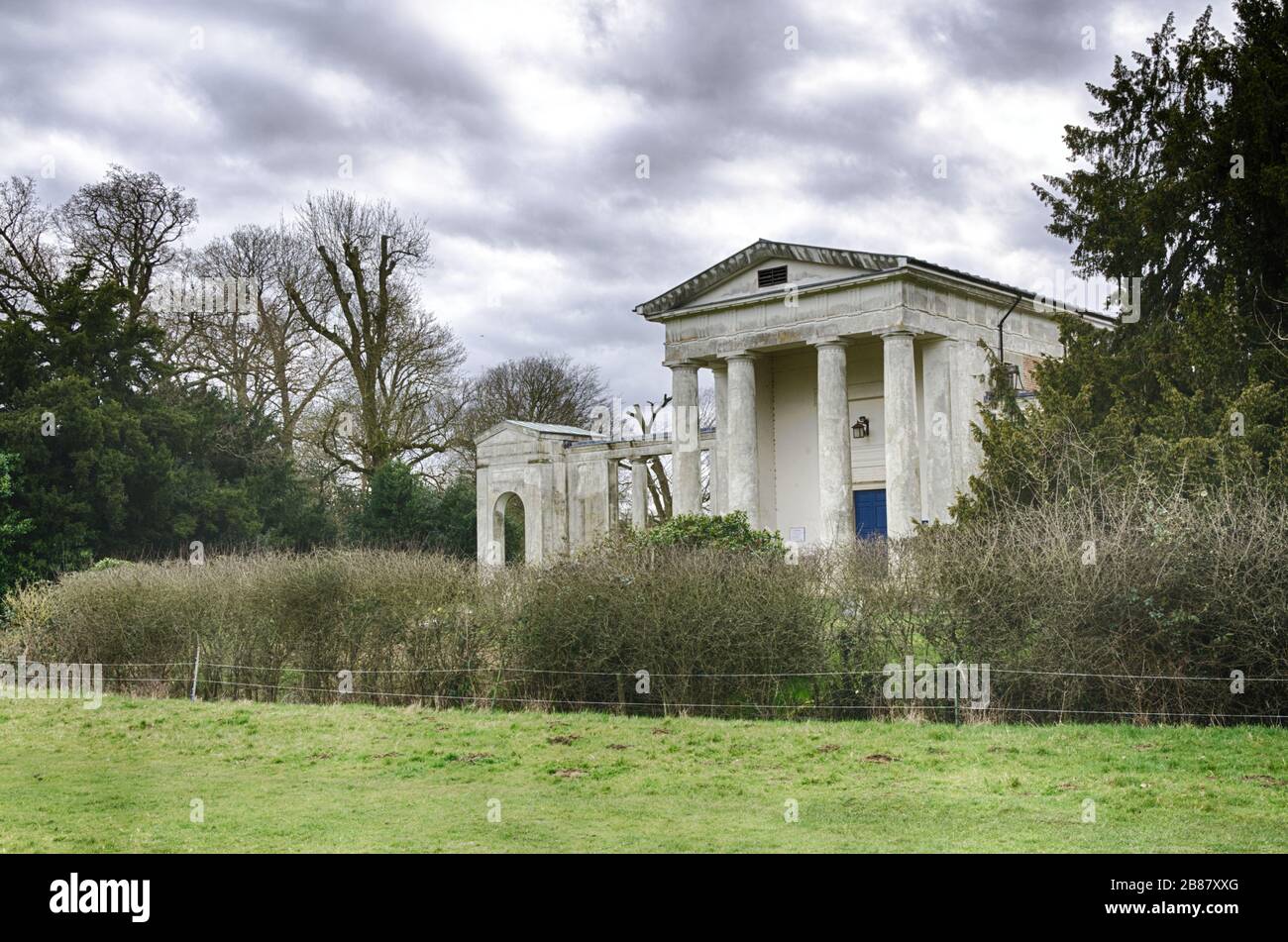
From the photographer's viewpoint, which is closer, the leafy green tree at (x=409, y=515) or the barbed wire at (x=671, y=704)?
the barbed wire at (x=671, y=704)

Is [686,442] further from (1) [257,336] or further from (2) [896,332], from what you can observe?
(1) [257,336]

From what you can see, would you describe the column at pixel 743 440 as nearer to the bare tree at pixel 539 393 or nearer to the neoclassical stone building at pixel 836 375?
the neoclassical stone building at pixel 836 375

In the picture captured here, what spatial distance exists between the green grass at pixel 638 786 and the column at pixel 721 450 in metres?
17.8

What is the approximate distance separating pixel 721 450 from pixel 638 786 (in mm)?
22871

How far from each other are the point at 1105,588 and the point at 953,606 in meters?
1.77

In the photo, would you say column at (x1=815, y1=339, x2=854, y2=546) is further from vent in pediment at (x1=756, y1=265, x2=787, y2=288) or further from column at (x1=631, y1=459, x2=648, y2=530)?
column at (x1=631, y1=459, x2=648, y2=530)

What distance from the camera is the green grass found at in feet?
30.4

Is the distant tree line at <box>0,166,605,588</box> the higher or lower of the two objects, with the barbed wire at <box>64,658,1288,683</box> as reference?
higher

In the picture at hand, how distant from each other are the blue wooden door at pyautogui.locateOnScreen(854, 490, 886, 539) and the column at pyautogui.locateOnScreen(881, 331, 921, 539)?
11.4ft

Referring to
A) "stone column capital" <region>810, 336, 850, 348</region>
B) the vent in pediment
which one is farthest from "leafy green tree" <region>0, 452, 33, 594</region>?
"stone column capital" <region>810, 336, 850, 348</region>

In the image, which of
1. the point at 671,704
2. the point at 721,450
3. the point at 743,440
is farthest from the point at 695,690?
the point at 721,450

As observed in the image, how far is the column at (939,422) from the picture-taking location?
2995cm

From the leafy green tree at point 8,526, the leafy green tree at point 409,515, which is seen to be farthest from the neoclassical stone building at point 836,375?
the leafy green tree at point 8,526
